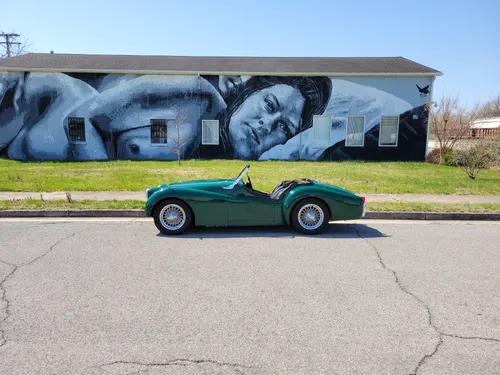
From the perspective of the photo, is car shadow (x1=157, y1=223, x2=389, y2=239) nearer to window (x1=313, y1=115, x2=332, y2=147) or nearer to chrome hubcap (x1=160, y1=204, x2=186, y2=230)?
chrome hubcap (x1=160, y1=204, x2=186, y2=230)

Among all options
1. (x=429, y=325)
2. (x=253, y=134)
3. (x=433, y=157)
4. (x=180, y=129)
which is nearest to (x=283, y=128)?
(x=253, y=134)

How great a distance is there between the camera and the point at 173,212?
6.21 metres

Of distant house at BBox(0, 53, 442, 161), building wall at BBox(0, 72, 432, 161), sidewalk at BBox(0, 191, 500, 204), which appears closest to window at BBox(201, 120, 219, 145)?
distant house at BBox(0, 53, 442, 161)

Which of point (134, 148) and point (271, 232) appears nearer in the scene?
point (271, 232)

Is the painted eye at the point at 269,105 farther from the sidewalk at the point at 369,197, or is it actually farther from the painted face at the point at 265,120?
the sidewalk at the point at 369,197

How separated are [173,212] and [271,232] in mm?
1658

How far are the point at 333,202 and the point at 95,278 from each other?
3.74 metres

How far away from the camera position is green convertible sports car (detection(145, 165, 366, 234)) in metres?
6.15

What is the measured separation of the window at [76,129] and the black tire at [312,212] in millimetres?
17951

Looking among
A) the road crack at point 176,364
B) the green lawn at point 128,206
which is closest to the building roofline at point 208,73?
the green lawn at point 128,206

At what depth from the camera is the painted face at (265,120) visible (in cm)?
2102

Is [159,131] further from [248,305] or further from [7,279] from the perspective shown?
[248,305]

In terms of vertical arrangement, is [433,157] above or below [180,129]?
below

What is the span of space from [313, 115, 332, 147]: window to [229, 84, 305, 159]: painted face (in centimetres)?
102
